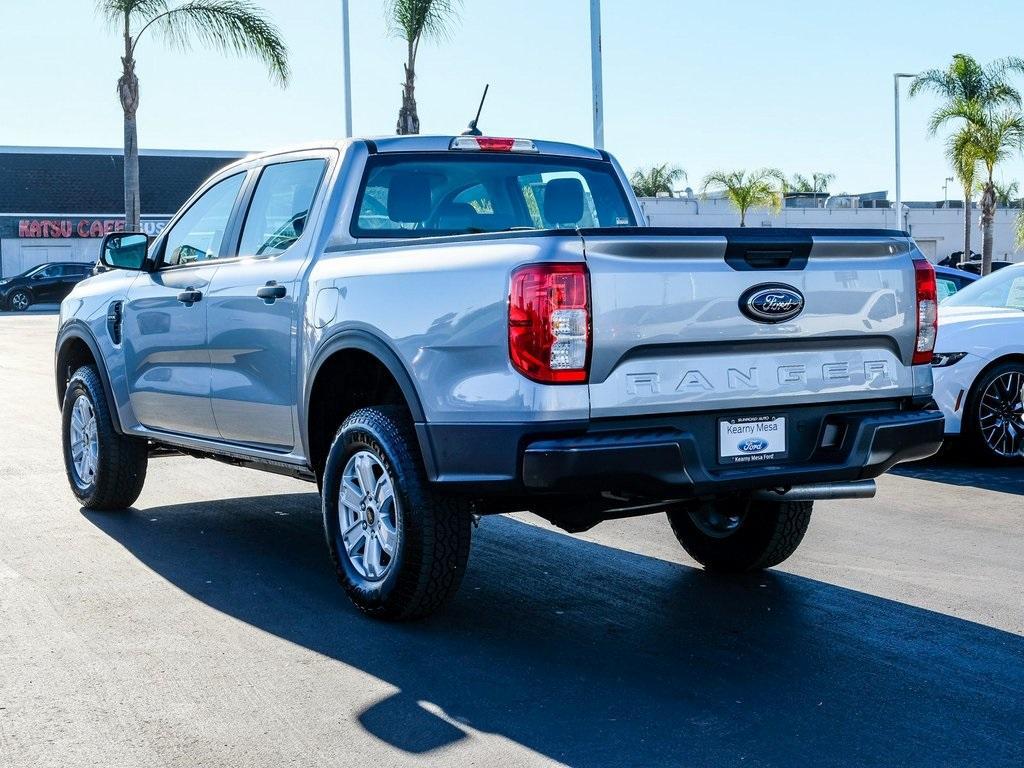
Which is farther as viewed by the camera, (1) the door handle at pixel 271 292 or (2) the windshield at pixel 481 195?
(2) the windshield at pixel 481 195

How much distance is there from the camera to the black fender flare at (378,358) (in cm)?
504

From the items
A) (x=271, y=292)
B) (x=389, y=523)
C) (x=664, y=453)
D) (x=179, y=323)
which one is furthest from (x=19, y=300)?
(x=664, y=453)

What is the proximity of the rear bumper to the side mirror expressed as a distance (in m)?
3.12

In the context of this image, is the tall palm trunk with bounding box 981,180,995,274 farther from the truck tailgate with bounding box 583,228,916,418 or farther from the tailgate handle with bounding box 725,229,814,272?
the tailgate handle with bounding box 725,229,814,272

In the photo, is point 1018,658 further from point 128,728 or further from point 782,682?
point 128,728

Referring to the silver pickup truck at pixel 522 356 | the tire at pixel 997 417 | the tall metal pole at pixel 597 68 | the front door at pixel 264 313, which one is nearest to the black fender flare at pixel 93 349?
the silver pickup truck at pixel 522 356

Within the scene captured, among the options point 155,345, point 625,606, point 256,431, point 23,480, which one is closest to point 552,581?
point 625,606

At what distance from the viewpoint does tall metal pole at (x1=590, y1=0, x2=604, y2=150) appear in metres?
20.6

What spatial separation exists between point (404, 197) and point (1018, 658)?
3.20 m

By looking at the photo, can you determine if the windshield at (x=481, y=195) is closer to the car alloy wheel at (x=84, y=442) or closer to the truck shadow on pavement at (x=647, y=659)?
the truck shadow on pavement at (x=647, y=659)

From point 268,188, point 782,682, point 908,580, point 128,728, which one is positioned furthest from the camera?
point 268,188

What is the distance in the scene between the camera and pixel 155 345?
23.5 ft

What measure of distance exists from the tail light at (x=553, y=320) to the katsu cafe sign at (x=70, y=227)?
167ft

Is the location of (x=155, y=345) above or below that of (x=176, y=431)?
above
